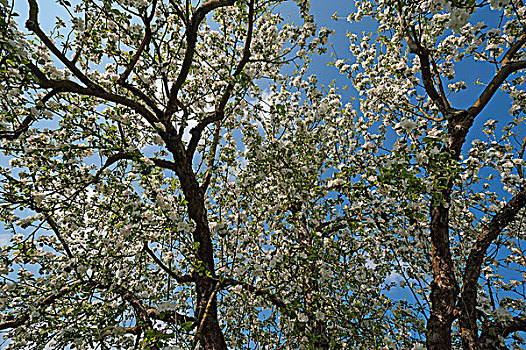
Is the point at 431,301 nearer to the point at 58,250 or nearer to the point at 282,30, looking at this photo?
the point at 282,30

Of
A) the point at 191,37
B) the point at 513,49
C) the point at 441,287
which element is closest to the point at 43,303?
the point at 191,37

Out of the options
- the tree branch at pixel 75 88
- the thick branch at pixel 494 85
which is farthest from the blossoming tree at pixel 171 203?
the thick branch at pixel 494 85

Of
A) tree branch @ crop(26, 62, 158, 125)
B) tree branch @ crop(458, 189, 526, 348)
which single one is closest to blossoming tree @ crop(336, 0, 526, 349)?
tree branch @ crop(458, 189, 526, 348)

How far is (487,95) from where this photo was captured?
18.6ft

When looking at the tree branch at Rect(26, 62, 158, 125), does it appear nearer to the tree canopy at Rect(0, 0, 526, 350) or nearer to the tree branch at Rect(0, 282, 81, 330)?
the tree canopy at Rect(0, 0, 526, 350)

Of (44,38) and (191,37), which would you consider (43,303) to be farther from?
(191,37)

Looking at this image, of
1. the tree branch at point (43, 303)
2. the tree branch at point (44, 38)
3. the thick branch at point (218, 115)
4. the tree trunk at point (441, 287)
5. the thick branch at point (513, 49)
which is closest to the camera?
the tree branch at point (44, 38)

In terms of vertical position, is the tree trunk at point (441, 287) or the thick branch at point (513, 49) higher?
the thick branch at point (513, 49)

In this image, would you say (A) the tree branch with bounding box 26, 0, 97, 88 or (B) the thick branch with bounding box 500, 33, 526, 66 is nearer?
(A) the tree branch with bounding box 26, 0, 97, 88

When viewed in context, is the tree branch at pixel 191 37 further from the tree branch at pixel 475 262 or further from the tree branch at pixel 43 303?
the tree branch at pixel 475 262

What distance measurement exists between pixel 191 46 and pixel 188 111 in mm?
1254

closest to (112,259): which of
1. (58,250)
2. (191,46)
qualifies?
(58,250)

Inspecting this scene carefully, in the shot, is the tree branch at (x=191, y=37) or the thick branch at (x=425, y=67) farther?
the thick branch at (x=425, y=67)

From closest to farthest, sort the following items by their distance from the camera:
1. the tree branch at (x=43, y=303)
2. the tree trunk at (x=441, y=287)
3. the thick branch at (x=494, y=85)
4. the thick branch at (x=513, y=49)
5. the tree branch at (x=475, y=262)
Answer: the tree branch at (x=43, y=303) → the tree branch at (x=475, y=262) → the tree trunk at (x=441, y=287) → the thick branch at (x=494, y=85) → the thick branch at (x=513, y=49)
